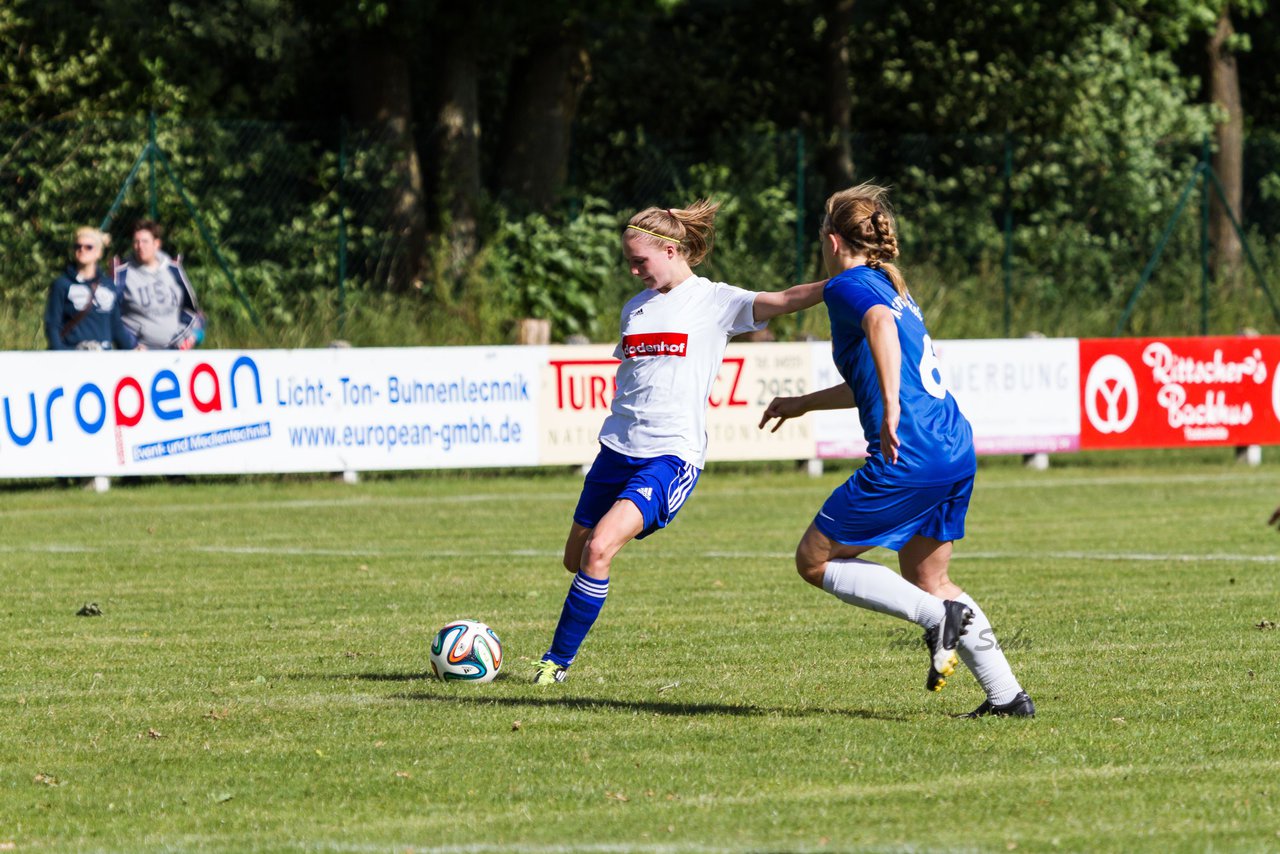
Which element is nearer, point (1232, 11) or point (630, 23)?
point (630, 23)

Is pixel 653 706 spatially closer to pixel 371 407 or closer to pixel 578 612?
pixel 578 612

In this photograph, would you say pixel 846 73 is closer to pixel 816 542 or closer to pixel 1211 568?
pixel 1211 568

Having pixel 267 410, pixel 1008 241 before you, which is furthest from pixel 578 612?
pixel 1008 241

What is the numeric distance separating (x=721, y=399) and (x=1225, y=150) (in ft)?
52.1

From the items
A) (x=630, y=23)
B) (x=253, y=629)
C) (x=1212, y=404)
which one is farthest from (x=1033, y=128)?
(x=253, y=629)

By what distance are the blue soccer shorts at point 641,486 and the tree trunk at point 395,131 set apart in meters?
17.0

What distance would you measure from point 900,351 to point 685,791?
5.70 feet

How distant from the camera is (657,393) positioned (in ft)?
26.7

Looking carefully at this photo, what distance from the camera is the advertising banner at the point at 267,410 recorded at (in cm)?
1758

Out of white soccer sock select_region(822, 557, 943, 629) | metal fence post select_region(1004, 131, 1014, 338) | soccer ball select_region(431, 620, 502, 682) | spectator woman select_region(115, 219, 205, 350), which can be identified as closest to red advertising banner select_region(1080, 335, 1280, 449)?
metal fence post select_region(1004, 131, 1014, 338)

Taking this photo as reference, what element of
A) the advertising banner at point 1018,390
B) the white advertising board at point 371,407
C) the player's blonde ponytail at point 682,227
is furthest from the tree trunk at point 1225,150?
the player's blonde ponytail at point 682,227

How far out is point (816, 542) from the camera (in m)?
7.11

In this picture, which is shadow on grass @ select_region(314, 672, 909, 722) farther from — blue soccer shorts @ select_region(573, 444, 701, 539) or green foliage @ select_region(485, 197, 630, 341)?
green foliage @ select_region(485, 197, 630, 341)

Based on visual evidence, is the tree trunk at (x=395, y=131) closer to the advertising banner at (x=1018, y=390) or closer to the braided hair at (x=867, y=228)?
the advertising banner at (x=1018, y=390)
